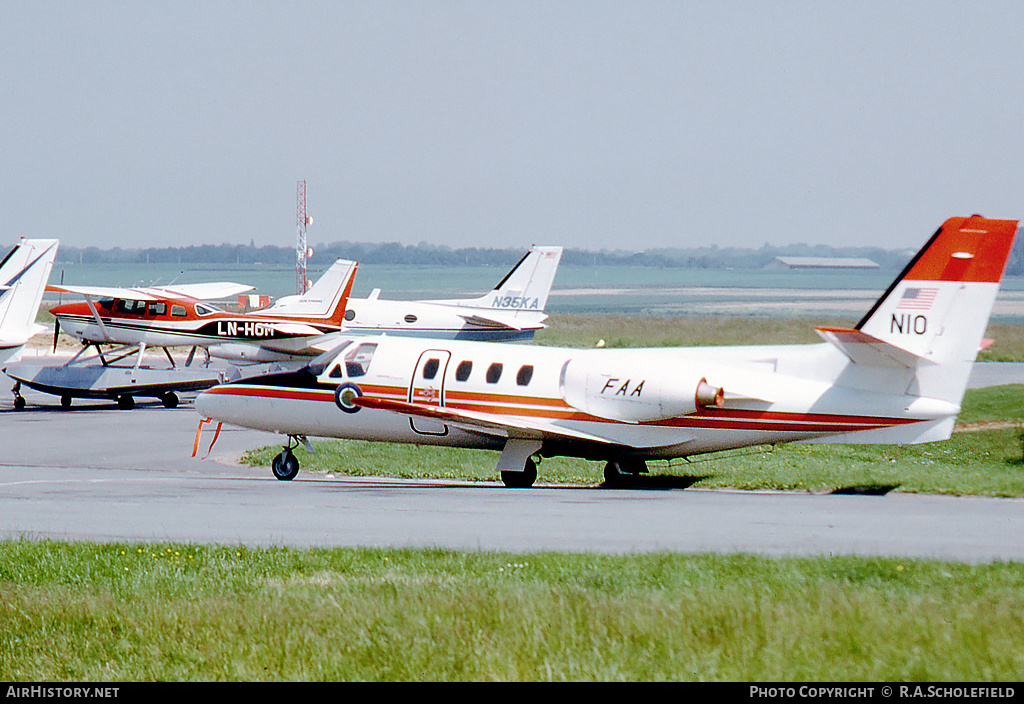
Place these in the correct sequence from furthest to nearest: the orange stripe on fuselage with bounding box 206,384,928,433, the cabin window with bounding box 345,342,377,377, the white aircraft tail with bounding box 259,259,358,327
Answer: the white aircraft tail with bounding box 259,259,358,327 → the cabin window with bounding box 345,342,377,377 → the orange stripe on fuselage with bounding box 206,384,928,433

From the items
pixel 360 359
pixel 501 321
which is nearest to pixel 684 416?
pixel 360 359

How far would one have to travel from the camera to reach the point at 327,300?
4234 cm

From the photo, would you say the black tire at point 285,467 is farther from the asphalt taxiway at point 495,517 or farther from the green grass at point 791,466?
the green grass at point 791,466

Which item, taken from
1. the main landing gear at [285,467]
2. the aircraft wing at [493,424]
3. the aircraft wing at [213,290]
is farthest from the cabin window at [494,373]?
the aircraft wing at [213,290]

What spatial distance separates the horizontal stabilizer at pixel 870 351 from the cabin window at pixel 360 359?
825 cm

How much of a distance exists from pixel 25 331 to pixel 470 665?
90.7 ft

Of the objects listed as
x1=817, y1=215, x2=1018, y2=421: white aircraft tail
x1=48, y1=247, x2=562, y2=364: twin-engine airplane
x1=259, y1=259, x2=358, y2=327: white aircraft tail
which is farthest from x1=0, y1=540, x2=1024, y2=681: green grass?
x1=259, y1=259, x2=358, y2=327: white aircraft tail

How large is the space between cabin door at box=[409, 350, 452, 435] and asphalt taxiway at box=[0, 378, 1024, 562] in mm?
1556

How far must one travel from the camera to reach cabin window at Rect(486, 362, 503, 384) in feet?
64.1

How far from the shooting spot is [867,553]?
36.9ft

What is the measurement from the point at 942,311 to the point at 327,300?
95.4 ft

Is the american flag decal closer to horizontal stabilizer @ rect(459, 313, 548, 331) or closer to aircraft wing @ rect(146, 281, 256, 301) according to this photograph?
horizontal stabilizer @ rect(459, 313, 548, 331)

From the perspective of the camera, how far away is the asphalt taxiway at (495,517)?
12250mm

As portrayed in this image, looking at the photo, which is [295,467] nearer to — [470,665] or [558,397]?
[558,397]
